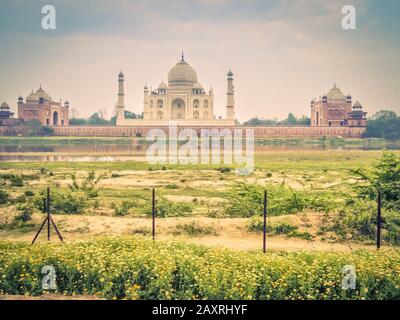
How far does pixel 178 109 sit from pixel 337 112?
49.0ft

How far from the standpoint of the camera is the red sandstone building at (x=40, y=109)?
43938 mm

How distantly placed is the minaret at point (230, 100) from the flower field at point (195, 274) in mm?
39704

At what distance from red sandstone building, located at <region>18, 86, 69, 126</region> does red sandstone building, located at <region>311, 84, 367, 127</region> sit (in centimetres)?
2384

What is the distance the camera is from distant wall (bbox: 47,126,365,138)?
4169cm

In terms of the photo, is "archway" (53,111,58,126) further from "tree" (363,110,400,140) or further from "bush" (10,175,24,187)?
"bush" (10,175,24,187)

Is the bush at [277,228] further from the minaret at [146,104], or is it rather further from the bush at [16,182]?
the minaret at [146,104]

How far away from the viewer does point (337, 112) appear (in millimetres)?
45812

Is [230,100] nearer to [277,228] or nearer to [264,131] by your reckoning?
[264,131]

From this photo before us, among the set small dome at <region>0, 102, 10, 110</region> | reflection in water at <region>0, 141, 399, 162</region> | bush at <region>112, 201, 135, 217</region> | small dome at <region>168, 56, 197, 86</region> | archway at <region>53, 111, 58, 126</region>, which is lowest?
bush at <region>112, 201, 135, 217</region>

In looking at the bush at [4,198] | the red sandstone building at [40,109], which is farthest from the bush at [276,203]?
the red sandstone building at [40,109]

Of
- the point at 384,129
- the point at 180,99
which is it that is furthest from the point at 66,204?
the point at 180,99

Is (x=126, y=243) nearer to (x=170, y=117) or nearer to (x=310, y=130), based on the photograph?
(x=310, y=130)

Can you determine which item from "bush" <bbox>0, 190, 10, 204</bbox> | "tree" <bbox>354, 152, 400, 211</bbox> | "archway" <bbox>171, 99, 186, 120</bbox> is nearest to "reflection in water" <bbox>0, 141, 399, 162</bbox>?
"bush" <bbox>0, 190, 10, 204</bbox>

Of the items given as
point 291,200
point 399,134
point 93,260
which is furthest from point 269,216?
point 399,134
